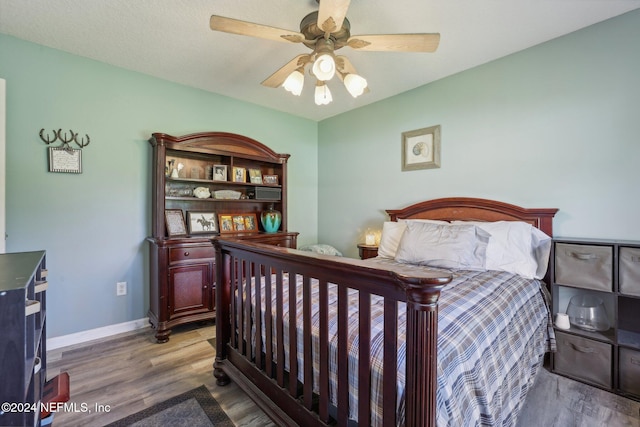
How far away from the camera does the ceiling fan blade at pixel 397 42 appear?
165 cm

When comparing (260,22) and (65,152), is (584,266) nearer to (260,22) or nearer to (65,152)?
(260,22)

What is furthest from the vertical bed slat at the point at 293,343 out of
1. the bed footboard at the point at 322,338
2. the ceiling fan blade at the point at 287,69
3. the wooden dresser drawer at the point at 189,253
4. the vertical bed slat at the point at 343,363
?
the wooden dresser drawer at the point at 189,253

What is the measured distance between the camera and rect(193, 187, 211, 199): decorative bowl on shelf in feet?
9.91

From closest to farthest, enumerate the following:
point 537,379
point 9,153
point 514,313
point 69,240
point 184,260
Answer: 1. point 514,313
2. point 537,379
3. point 9,153
4. point 69,240
5. point 184,260

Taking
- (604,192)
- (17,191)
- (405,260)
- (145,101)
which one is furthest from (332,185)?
(17,191)

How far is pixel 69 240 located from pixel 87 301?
22.6 inches

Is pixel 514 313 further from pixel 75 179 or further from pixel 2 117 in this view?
pixel 2 117

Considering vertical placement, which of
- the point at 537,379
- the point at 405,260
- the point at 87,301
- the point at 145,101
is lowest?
the point at 537,379

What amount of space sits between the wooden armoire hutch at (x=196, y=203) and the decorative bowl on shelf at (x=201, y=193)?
10 mm

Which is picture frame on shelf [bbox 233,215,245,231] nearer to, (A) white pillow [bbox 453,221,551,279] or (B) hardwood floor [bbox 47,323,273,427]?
(B) hardwood floor [bbox 47,323,273,427]

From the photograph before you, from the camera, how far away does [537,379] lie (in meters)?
2.01

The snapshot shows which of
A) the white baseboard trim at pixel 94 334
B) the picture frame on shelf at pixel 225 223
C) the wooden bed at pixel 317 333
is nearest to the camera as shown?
the wooden bed at pixel 317 333

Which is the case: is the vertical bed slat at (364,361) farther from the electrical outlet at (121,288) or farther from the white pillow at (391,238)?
the electrical outlet at (121,288)

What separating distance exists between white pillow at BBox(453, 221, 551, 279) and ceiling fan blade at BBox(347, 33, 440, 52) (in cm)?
150
